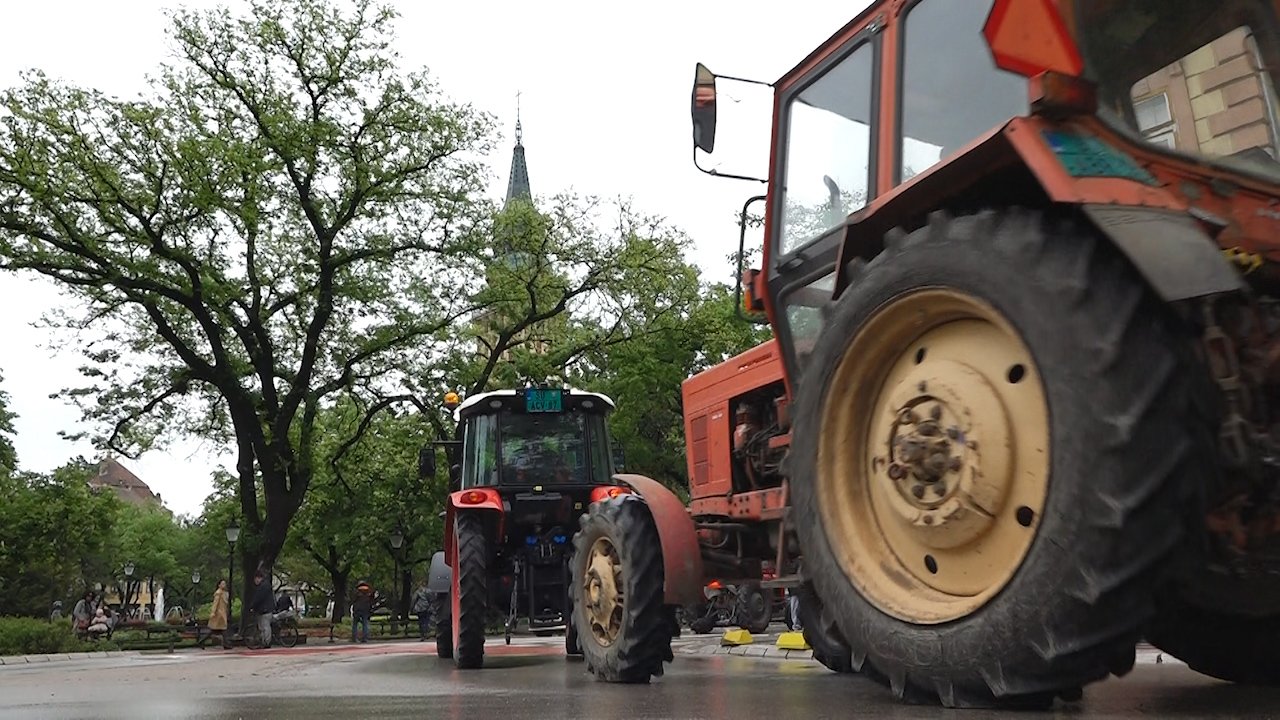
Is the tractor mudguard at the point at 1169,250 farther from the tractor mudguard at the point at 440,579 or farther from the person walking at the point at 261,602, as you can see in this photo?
the person walking at the point at 261,602

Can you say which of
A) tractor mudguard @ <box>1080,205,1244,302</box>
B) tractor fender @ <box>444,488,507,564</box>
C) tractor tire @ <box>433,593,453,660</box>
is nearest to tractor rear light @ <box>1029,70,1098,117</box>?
tractor mudguard @ <box>1080,205,1244,302</box>

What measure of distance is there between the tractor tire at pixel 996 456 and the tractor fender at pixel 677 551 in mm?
1767

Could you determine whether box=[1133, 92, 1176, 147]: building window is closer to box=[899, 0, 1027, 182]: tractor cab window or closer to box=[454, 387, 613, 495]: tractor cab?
box=[899, 0, 1027, 182]: tractor cab window

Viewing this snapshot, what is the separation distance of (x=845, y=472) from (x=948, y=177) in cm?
101

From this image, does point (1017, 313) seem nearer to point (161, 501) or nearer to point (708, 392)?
point (708, 392)

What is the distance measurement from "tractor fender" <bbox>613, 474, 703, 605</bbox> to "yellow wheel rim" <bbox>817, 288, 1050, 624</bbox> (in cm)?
191

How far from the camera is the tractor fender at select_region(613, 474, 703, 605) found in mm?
5270

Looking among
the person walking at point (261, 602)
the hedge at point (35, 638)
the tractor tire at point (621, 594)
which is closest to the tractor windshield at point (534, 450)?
the tractor tire at point (621, 594)

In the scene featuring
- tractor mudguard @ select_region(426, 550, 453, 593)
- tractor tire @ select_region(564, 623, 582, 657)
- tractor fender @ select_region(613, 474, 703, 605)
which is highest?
tractor fender @ select_region(613, 474, 703, 605)

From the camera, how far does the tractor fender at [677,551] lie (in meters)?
5.27

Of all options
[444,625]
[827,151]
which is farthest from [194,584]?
[827,151]

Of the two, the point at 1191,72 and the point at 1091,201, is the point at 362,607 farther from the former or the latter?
the point at 1091,201

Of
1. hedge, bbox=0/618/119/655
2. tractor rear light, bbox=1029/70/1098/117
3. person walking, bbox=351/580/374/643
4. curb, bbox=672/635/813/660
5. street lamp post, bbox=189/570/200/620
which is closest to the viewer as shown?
tractor rear light, bbox=1029/70/1098/117

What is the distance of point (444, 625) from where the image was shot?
37.9 feet
